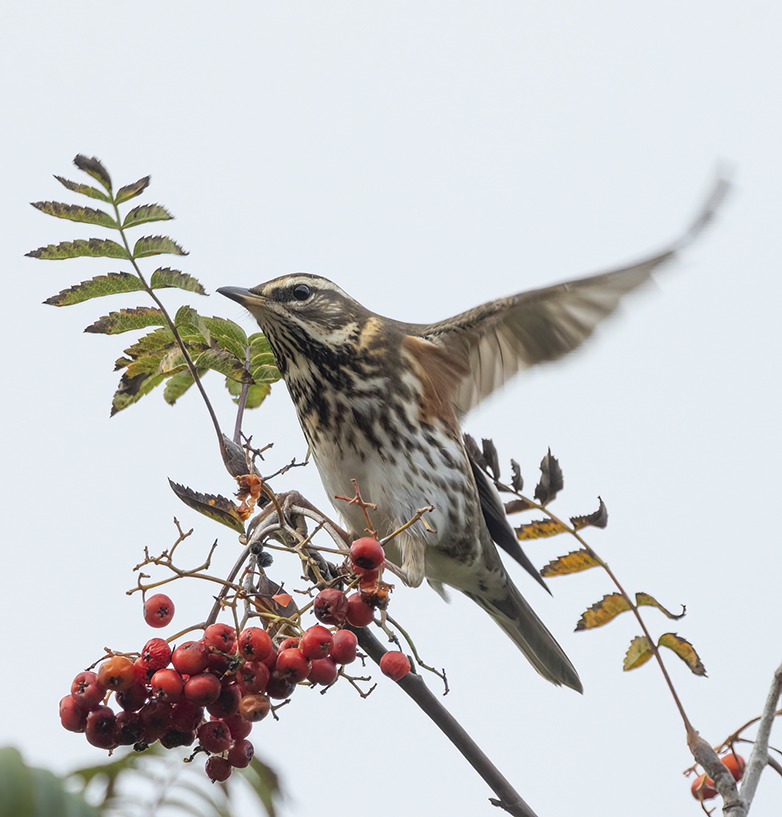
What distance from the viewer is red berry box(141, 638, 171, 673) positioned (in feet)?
5.46

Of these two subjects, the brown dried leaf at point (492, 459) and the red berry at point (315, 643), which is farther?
the brown dried leaf at point (492, 459)

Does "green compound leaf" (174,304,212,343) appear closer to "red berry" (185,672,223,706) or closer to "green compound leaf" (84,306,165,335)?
"green compound leaf" (84,306,165,335)

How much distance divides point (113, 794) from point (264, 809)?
10.7 inches

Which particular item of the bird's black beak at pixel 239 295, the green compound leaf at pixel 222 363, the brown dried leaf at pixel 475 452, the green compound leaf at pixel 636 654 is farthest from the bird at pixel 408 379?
the green compound leaf at pixel 636 654

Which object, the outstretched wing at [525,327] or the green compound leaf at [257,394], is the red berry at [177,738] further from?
the outstretched wing at [525,327]

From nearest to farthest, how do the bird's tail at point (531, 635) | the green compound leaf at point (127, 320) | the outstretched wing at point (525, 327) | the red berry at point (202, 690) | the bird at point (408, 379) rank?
1. the red berry at point (202, 690)
2. the green compound leaf at point (127, 320)
3. the outstretched wing at point (525, 327)
4. the bird at point (408, 379)
5. the bird's tail at point (531, 635)

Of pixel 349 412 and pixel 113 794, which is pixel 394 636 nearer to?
pixel 113 794

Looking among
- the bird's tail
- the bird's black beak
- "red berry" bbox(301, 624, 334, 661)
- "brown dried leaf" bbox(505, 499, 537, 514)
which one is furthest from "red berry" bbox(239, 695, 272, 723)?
the bird's tail

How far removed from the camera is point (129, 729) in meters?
1.65

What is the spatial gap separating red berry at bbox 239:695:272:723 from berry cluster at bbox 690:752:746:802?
114 centimetres

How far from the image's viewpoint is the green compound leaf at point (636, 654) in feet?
7.07

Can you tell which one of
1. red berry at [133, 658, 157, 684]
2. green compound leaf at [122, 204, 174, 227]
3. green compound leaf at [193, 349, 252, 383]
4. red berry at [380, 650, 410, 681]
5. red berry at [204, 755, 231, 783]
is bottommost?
red berry at [204, 755, 231, 783]

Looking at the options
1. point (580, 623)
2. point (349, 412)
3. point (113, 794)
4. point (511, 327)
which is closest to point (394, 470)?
point (349, 412)

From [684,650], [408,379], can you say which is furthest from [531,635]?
[684,650]
